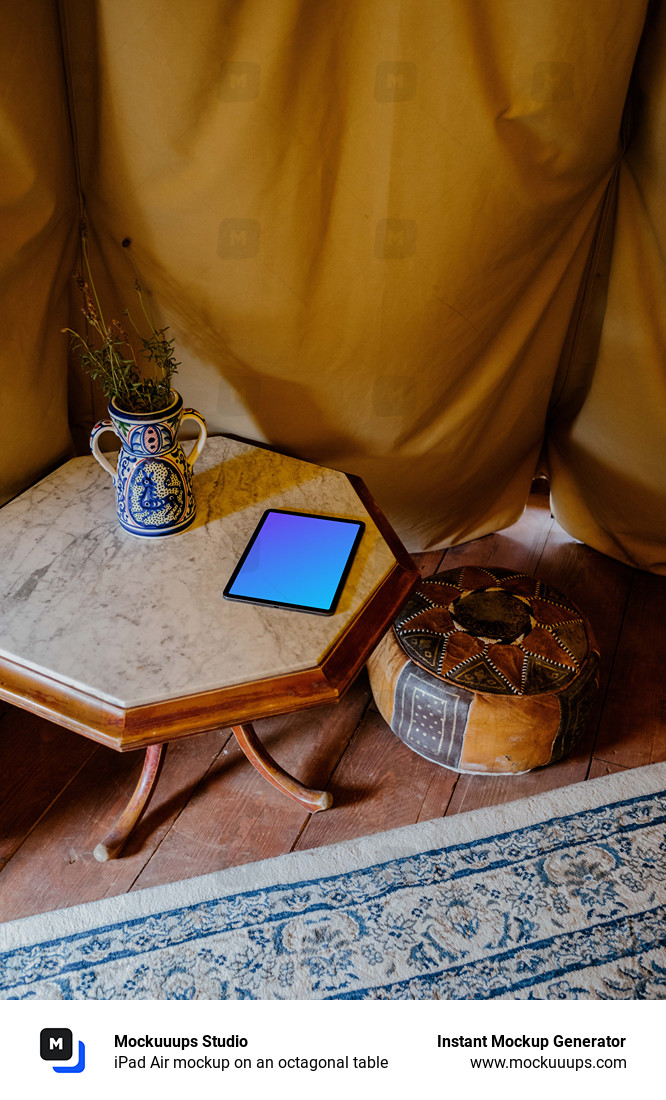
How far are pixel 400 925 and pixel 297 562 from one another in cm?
73

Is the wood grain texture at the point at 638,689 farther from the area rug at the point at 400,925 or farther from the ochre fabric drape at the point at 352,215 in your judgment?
the ochre fabric drape at the point at 352,215

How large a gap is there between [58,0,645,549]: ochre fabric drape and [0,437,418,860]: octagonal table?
0.37 metres

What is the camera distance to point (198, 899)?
1.58 meters

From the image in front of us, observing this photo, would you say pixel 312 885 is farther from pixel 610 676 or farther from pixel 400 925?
pixel 610 676

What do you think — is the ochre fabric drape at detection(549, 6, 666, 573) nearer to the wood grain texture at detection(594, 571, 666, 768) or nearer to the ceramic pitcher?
the wood grain texture at detection(594, 571, 666, 768)

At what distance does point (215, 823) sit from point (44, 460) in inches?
34.1

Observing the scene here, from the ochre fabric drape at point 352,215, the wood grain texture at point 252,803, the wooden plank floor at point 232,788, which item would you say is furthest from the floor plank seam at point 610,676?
the wood grain texture at point 252,803

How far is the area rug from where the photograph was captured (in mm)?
1456

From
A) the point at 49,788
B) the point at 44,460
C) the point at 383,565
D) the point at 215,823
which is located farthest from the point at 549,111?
the point at 49,788

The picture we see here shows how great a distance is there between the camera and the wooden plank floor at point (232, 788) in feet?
5.40

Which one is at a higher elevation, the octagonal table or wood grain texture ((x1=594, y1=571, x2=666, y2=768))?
the octagonal table

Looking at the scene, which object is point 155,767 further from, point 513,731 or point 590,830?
point 590,830
